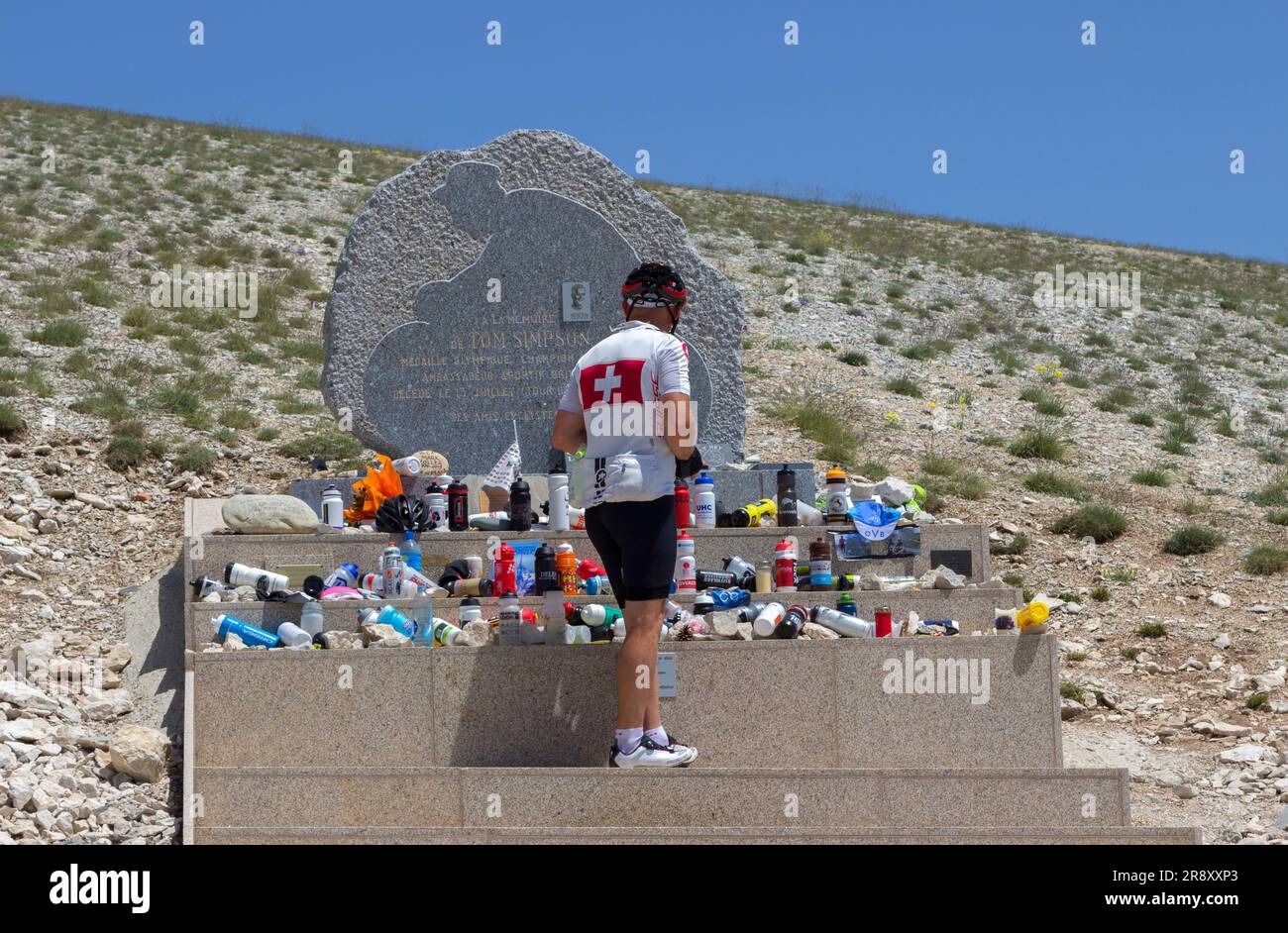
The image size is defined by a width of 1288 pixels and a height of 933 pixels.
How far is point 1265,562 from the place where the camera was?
428 inches

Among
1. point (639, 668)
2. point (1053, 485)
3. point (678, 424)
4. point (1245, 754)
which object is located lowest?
point (1245, 754)

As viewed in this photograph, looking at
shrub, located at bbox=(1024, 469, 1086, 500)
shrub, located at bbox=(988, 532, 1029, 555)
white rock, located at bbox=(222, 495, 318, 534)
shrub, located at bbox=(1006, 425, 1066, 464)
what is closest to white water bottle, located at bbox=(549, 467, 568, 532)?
white rock, located at bbox=(222, 495, 318, 534)

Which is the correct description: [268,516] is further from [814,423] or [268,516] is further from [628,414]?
[814,423]

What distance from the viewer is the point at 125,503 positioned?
11211 millimetres

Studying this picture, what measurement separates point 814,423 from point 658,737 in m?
9.67

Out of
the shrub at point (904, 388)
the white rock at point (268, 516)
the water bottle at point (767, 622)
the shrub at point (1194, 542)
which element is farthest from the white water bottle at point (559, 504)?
the shrub at point (904, 388)

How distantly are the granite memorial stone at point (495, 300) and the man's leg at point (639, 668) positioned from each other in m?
4.48

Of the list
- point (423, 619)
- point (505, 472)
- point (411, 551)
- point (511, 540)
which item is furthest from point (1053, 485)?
point (423, 619)

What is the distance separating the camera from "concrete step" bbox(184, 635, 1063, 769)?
6.18m

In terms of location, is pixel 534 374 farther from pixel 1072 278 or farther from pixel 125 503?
pixel 1072 278

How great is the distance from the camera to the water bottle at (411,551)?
791 centimetres

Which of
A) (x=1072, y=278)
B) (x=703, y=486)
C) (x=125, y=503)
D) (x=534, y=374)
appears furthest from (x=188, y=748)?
(x=1072, y=278)

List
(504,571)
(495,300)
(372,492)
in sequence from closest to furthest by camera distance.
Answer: (504,571), (372,492), (495,300)
